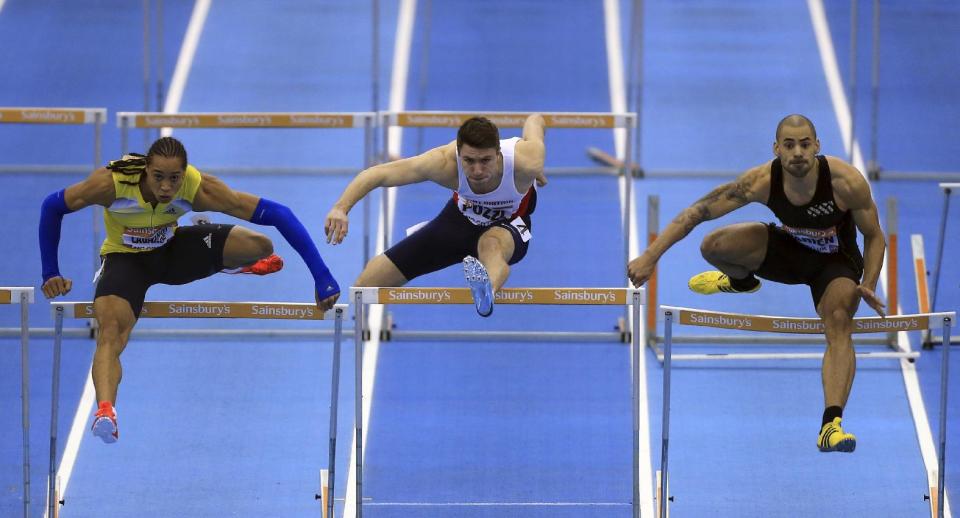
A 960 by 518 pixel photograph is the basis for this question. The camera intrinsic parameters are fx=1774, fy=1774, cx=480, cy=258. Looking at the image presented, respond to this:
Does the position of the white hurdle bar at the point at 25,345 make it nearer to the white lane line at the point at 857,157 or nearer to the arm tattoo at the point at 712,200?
the arm tattoo at the point at 712,200

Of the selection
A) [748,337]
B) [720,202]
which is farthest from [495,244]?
[748,337]

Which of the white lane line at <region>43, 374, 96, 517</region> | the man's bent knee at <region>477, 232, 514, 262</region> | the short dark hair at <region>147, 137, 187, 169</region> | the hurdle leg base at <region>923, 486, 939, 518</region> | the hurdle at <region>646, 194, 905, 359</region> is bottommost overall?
the hurdle leg base at <region>923, 486, 939, 518</region>

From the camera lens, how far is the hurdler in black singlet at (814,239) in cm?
880

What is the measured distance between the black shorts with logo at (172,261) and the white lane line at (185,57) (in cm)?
507

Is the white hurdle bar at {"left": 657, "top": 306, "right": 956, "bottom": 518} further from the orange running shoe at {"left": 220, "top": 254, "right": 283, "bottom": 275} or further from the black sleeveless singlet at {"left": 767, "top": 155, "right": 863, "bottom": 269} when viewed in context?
the orange running shoe at {"left": 220, "top": 254, "right": 283, "bottom": 275}

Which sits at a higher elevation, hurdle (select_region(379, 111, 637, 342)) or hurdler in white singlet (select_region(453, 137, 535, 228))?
hurdle (select_region(379, 111, 637, 342))

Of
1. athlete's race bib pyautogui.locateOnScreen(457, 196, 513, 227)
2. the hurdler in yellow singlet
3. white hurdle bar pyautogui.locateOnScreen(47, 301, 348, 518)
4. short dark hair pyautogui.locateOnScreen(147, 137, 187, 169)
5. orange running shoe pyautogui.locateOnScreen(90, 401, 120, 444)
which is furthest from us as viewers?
athlete's race bib pyautogui.locateOnScreen(457, 196, 513, 227)

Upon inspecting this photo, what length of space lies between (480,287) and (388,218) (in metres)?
3.92

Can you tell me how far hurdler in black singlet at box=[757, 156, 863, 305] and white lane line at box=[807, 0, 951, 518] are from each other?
1445 millimetres

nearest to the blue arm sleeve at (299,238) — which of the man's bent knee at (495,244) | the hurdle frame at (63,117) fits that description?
the man's bent knee at (495,244)

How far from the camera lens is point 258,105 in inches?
591

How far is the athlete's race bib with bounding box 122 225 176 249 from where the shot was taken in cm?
895

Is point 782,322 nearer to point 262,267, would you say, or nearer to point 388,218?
point 262,267

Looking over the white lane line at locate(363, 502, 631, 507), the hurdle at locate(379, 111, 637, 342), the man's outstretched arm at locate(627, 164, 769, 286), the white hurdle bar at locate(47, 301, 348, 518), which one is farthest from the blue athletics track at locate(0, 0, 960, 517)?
the man's outstretched arm at locate(627, 164, 769, 286)
